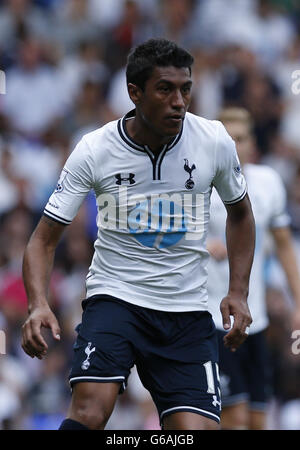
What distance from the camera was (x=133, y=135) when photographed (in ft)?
17.4

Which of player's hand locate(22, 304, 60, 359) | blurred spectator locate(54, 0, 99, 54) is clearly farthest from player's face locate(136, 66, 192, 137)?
blurred spectator locate(54, 0, 99, 54)

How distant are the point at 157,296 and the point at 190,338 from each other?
0.90 feet

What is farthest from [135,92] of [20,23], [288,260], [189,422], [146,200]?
[20,23]

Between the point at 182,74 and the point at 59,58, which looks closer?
the point at 182,74

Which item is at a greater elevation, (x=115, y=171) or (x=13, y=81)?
(x=13, y=81)

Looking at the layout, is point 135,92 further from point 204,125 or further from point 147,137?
point 204,125

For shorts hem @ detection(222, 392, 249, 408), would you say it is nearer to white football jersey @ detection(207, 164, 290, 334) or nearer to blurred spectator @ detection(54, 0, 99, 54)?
white football jersey @ detection(207, 164, 290, 334)

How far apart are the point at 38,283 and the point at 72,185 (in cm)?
52

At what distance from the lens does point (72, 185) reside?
5.23 meters

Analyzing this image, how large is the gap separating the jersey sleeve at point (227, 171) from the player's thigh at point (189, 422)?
3.76 feet

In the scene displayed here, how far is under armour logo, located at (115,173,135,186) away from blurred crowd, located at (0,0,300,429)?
394cm

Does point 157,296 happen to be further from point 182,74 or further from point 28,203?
point 28,203
